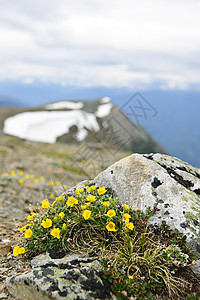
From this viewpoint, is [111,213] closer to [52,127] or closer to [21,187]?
[21,187]

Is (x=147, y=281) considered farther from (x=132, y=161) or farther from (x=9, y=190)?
(x=9, y=190)

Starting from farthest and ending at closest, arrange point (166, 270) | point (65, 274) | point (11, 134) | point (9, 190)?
point (11, 134) → point (9, 190) → point (166, 270) → point (65, 274)

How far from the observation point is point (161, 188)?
496cm

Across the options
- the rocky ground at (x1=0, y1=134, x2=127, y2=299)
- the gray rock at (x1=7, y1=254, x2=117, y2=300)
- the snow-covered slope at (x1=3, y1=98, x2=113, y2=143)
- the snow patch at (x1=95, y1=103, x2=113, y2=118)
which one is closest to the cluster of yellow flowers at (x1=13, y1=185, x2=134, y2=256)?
the rocky ground at (x1=0, y1=134, x2=127, y2=299)

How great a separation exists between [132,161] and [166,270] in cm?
208

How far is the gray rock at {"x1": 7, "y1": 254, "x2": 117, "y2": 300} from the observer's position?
340cm

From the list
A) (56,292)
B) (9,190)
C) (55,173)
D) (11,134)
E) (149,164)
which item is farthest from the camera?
(11,134)

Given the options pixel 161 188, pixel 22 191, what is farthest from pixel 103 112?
pixel 161 188

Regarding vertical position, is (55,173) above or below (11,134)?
above

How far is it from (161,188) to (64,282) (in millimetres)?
2299

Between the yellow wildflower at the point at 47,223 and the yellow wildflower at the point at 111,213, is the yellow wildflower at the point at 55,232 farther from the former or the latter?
the yellow wildflower at the point at 111,213

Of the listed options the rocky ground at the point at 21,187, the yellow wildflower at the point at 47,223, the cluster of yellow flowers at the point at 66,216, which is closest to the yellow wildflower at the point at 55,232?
the cluster of yellow flowers at the point at 66,216

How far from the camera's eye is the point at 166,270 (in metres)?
3.90

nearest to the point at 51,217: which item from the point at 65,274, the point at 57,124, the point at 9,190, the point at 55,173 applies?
the point at 65,274
